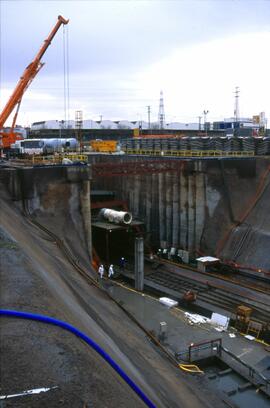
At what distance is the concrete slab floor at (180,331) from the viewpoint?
18734 millimetres

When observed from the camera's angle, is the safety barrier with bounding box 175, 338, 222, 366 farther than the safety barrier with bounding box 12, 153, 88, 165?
No

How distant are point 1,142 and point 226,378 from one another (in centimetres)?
3026

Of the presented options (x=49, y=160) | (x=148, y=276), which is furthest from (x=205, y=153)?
(x=148, y=276)

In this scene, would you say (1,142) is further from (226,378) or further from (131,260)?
(226,378)

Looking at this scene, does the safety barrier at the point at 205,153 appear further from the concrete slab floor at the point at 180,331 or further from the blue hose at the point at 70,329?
the blue hose at the point at 70,329

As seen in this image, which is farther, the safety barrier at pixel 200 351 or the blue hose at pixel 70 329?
the safety barrier at pixel 200 351

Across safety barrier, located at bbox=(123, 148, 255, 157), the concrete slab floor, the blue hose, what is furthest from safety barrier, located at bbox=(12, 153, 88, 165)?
the blue hose

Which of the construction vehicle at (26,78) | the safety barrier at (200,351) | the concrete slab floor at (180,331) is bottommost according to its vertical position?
the concrete slab floor at (180,331)

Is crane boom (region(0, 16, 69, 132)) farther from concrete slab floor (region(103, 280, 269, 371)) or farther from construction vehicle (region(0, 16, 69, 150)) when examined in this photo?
concrete slab floor (region(103, 280, 269, 371))

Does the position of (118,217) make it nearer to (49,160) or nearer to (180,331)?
(49,160)

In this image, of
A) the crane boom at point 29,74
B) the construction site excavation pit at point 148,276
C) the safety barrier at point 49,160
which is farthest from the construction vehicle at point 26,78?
the construction site excavation pit at point 148,276

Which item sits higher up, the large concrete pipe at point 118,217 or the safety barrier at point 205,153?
the safety barrier at point 205,153

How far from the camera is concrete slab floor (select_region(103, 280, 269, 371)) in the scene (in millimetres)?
18734

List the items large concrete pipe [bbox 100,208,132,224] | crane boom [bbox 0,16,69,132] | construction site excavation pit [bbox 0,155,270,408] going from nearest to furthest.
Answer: construction site excavation pit [bbox 0,155,270,408] → large concrete pipe [bbox 100,208,132,224] → crane boom [bbox 0,16,69,132]
